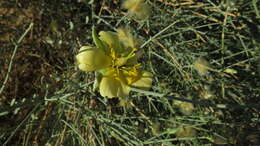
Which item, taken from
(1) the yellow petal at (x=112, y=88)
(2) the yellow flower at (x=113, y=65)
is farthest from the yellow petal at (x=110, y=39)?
(1) the yellow petal at (x=112, y=88)

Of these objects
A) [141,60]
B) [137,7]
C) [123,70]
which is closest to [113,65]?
[123,70]

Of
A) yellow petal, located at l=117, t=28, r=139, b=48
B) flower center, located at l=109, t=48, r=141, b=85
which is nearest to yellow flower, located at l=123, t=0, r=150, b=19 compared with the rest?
yellow petal, located at l=117, t=28, r=139, b=48

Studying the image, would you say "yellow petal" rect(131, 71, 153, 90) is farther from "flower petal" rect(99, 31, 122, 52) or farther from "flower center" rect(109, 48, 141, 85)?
"flower petal" rect(99, 31, 122, 52)

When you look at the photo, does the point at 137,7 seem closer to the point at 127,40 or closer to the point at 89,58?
the point at 127,40

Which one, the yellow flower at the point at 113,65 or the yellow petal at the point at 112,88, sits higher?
the yellow flower at the point at 113,65

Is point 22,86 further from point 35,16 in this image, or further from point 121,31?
point 121,31

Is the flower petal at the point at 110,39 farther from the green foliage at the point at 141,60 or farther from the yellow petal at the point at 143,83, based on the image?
the green foliage at the point at 141,60

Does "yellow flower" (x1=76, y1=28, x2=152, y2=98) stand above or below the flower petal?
below
